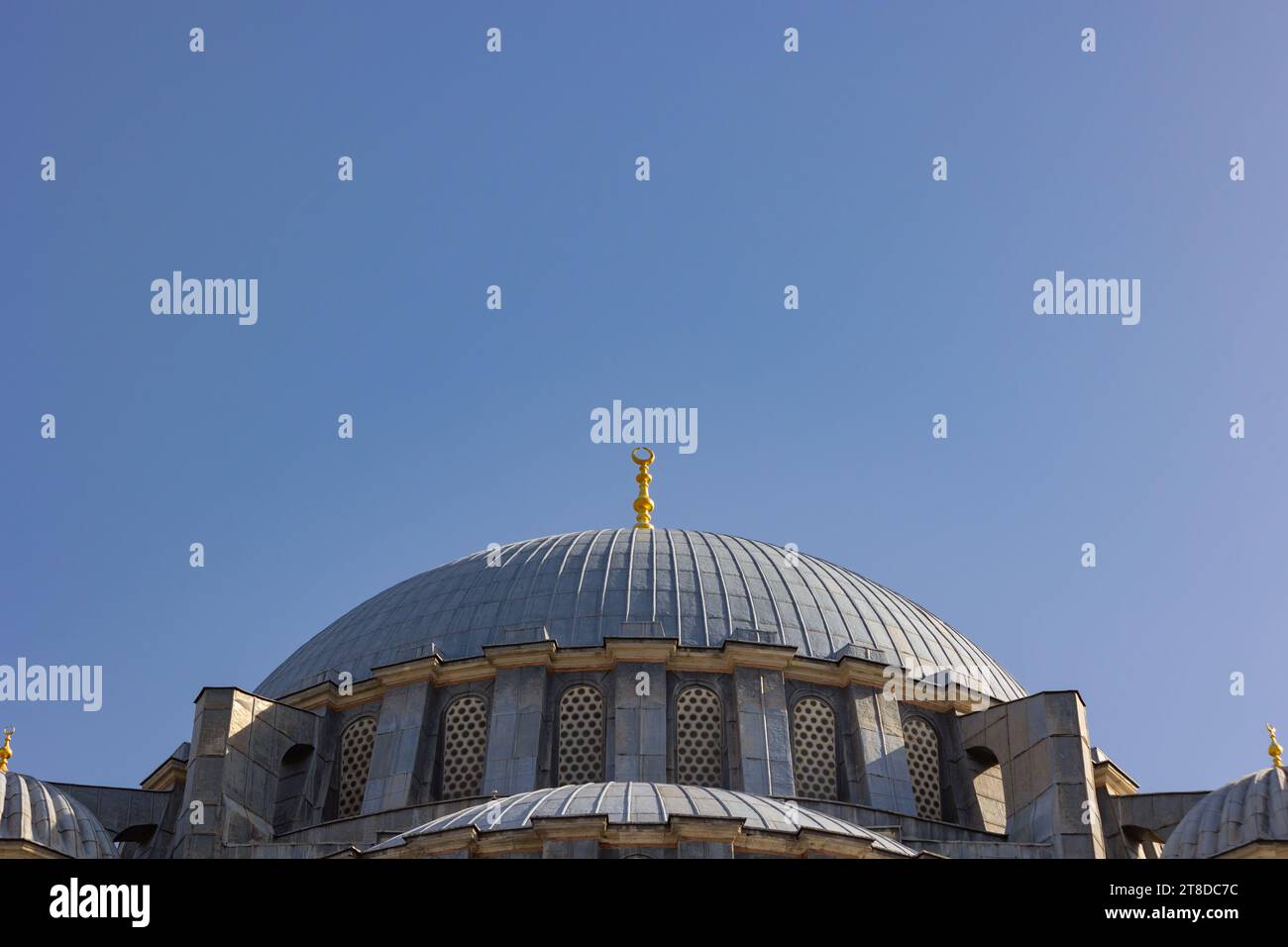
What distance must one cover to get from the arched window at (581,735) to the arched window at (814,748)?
3248 millimetres

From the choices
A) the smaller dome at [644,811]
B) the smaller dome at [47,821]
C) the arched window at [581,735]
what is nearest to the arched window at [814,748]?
the arched window at [581,735]

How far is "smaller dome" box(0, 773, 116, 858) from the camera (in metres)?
28.1

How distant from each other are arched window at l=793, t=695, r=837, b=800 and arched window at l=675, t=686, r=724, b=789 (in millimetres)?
1328

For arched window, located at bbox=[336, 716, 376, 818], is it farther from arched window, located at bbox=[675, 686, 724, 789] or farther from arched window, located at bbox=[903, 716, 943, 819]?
arched window, located at bbox=[903, 716, 943, 819]

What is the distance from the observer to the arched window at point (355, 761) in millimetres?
32062

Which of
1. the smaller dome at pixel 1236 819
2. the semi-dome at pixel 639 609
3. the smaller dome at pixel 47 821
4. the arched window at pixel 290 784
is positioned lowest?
the smaller dome at pixel 1236 819

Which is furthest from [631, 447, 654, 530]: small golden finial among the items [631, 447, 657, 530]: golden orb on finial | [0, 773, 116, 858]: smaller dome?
[0, 773, 116, 858]: smaller dome

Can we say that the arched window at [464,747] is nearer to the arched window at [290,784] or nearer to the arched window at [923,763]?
the arched window at [290,784]

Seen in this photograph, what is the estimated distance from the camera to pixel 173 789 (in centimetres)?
3453
